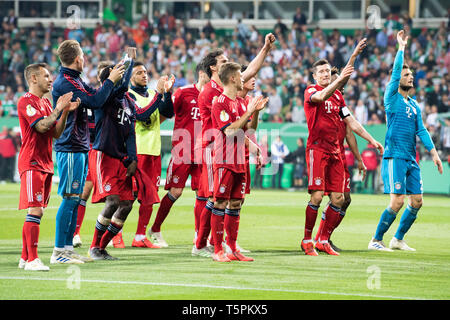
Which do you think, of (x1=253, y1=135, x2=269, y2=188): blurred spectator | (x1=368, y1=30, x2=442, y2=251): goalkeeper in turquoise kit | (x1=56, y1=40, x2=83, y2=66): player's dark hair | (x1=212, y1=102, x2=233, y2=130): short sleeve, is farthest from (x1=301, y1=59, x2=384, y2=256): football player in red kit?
(x1=253, y1=135, x2=269, y2=188): blurred spectator

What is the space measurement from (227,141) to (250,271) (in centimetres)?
161

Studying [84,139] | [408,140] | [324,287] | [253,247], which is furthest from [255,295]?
[408,140]

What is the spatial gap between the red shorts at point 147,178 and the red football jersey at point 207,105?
2.82 feet

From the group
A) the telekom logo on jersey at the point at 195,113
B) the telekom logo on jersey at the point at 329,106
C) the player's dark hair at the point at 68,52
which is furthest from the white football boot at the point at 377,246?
the player's dark hair at the point at 68,52

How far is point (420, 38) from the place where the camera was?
28.5 metres

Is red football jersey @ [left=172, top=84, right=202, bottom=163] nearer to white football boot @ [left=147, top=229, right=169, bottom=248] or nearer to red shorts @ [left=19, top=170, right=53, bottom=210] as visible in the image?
white football boot @ [left=147, top=229, right=169, bottom=248]

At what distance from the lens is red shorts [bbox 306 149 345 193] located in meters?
9.87

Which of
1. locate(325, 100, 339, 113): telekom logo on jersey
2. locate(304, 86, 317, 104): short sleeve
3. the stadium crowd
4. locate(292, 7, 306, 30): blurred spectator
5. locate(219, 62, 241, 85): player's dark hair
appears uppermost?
locate(292, 7, 306, 30): blurred spectator

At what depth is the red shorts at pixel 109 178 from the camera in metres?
8.58

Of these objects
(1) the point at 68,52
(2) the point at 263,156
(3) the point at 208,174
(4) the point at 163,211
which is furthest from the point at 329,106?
(2) the point at 263,156

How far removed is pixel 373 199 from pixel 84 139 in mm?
13868

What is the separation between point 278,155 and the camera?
24.9 m

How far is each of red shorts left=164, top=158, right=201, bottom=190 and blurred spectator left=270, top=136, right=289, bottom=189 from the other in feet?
46.2
